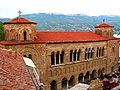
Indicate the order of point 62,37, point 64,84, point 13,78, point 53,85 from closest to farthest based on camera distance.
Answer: point 13,78
point 53,85
point 62,37
point 64,84

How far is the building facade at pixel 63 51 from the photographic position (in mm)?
31844

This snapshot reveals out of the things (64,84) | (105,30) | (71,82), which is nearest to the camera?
(64,84)

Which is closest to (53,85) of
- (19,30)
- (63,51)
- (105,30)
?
(63,51)

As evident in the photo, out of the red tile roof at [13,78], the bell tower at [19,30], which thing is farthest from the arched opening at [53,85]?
the red tile roof at [13,78]

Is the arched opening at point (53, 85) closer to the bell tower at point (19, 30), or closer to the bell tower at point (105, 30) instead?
the bell tower at point (19, 30)

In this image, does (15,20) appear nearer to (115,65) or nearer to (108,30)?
(108,30)

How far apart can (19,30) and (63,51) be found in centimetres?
723

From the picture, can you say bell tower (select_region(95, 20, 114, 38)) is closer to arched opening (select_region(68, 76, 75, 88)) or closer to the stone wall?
arched opening (select_region(68, 76, 75, 88))

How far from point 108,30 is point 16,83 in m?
39.0

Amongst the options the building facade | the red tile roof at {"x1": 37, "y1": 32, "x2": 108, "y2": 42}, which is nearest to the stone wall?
the building facade

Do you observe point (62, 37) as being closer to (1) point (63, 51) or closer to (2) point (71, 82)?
(1) point (63, 51)

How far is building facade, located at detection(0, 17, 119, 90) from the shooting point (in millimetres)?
31844

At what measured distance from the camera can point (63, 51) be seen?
36312 mm

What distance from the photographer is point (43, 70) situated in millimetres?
32844
